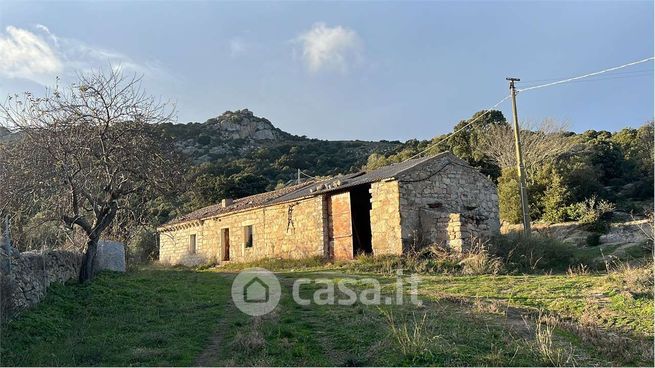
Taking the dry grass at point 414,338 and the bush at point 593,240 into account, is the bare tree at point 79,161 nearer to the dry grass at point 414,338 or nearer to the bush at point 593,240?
the dry grass at point 414,338

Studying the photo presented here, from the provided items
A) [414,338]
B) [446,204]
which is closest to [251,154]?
[446,204]

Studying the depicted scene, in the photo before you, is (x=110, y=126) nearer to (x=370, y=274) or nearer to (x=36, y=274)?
(x=36, y=274)

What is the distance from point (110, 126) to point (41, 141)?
148 cm

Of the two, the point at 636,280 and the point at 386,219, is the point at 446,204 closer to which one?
the point at 386,219

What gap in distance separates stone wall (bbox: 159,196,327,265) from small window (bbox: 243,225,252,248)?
0.24ft

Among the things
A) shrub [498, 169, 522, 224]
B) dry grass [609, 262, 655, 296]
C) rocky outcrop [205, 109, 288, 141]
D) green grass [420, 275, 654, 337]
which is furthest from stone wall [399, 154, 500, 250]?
rocky outcrop [205, 109, 288, 141]

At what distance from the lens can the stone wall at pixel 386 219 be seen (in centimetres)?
1588

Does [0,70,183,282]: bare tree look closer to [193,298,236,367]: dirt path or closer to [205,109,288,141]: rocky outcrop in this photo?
[193,298,236,367]: dirt path

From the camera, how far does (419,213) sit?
1623 centimetres

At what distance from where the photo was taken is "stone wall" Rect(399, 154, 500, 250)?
14.9 metres

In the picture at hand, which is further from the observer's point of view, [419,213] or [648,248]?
[419,213]

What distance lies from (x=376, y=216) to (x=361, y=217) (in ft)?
6.54

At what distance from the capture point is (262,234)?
21109 millimetres

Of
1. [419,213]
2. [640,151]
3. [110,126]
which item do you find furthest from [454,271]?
[640,151]
